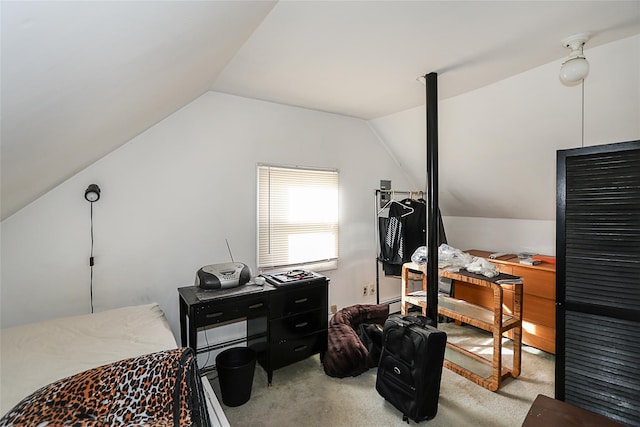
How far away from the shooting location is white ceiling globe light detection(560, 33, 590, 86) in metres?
1.73

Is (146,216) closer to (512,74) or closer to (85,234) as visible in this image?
(85,234)

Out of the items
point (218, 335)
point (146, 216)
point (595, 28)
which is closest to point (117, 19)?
point (146, 216)

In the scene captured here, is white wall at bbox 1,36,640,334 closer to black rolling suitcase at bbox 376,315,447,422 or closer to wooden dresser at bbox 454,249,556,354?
wooden dresser at bbox 454,249,556,354

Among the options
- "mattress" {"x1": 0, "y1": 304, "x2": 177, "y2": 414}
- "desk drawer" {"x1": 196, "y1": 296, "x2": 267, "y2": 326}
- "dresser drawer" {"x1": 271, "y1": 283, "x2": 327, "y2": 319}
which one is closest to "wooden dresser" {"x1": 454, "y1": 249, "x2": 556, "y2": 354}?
"dresser drawer" {"x1": 271, "y1": 283, "x2": 327, "y2": 319}

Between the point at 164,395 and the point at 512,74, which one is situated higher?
the point at 512,74

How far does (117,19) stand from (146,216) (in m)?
2.00

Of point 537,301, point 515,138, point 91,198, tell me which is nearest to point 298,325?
point 91,198

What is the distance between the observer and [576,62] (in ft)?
5.72

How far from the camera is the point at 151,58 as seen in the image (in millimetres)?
1081

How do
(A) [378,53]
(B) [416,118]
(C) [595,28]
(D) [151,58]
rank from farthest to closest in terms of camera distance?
1. (B) [416,118]
2. (A) [378,53]
3. (C) [595,28]
4. (D) [151,58]

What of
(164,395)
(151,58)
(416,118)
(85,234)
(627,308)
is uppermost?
(416,118)

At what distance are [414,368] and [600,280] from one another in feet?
3.89

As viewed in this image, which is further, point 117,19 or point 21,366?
point 21,366

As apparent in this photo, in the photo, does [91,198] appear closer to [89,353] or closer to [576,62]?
[89,353]
